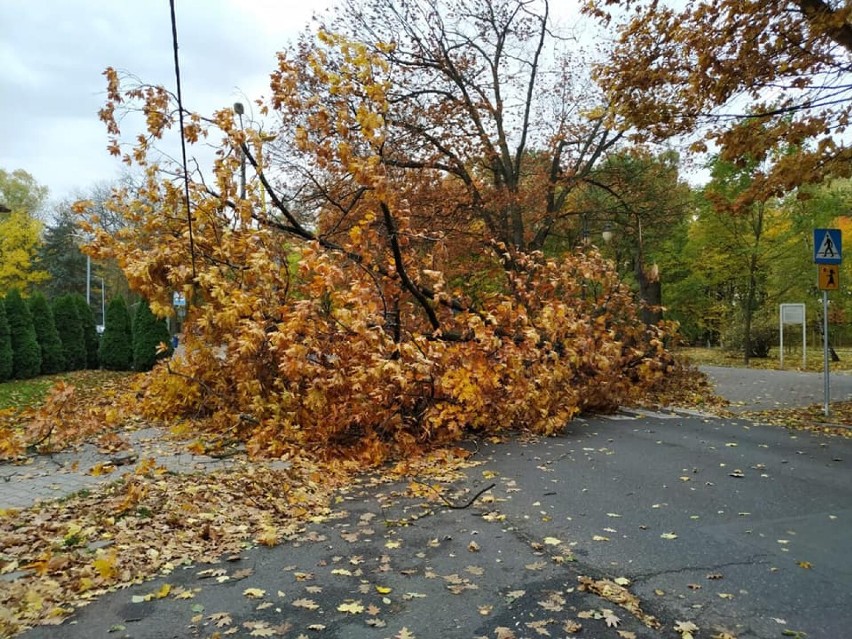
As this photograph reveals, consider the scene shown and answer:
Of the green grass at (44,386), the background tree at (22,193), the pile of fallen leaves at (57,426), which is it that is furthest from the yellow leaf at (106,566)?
the background tree at (22,193)

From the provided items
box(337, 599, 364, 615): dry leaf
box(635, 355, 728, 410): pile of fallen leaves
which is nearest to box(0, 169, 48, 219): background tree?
box(635, 355, 728, 410): pile of fallen leaves

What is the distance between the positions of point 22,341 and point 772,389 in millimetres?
18943

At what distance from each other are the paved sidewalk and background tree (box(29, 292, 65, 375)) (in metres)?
17.8

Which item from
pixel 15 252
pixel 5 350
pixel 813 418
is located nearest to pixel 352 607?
pixel 813 418

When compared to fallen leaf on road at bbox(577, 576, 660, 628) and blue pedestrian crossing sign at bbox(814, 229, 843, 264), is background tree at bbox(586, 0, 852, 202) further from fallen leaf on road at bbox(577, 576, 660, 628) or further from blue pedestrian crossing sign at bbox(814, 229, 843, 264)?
fallen leaf on road at bbox(577, 576, 660, 628)

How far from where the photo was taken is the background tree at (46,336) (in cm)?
1795

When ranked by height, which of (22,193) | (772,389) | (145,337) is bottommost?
(772,389)

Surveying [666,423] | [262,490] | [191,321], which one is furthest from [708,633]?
[191,321]

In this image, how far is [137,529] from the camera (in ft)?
14.0

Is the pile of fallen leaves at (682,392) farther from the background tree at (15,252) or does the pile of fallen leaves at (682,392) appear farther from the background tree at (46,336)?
the background tree at (15,252)

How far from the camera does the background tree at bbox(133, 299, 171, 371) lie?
763 inches

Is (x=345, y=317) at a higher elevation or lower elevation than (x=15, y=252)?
lower

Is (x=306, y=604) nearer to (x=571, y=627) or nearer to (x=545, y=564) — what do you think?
(x=571, y=627)

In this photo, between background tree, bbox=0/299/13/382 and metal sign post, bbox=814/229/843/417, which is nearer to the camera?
metal sign post, bbox=814/229/843/417
